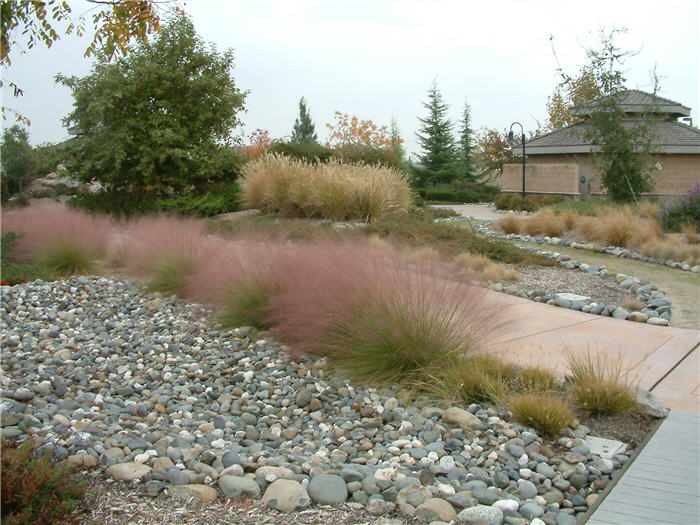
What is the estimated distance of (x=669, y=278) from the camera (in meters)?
9.27

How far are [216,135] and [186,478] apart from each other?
16471 mm

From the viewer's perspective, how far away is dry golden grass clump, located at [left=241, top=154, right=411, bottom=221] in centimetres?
1346

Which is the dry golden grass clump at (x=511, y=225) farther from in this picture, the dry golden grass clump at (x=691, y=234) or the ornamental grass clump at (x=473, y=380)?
the ornamental grass clump at (x=473, y=380)

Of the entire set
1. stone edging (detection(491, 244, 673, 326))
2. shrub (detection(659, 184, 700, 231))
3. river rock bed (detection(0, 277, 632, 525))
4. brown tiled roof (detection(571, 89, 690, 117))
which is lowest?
river rock bed (detection(0, 277, 632, 525))

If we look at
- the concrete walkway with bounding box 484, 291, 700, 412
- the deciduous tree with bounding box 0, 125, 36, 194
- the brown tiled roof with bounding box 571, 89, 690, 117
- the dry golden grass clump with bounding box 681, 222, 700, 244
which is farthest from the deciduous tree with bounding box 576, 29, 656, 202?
the deciduous tree with bounding box 0, 125, 36, 194

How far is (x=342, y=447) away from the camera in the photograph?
3715 millimetres

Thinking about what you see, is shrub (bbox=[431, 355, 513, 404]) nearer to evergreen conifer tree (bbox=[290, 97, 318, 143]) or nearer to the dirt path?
the dirt path

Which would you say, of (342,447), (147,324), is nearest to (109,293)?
(147,324)

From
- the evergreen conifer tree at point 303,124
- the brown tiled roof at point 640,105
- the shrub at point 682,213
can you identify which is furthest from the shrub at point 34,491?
the evergreen conifer tree at point 303,124

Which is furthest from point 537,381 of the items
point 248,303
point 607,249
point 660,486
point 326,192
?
point 326,192

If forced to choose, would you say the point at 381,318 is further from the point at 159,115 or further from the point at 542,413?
the point at 159,115

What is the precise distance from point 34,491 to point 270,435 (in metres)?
1.48

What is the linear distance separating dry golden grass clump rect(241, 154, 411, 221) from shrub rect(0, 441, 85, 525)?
10.7 metres

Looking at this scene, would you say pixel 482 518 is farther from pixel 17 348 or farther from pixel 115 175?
pixel 115 175
